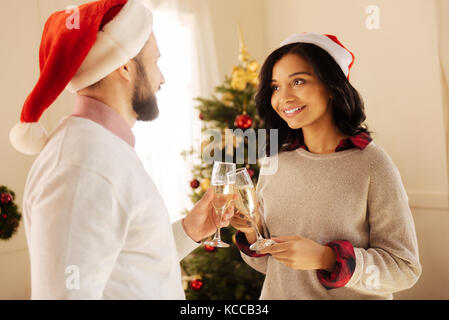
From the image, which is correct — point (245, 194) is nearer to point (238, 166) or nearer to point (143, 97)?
point (143, 97)

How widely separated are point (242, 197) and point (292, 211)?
0.32 m

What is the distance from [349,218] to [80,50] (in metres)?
0.95

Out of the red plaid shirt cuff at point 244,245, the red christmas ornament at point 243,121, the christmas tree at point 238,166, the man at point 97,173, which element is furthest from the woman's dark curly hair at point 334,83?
the christmas tree at point 238,166

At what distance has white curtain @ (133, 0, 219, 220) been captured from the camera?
353 centimetres

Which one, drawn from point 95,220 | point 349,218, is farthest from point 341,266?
point 95,220

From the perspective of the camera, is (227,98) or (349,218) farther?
(227,98)

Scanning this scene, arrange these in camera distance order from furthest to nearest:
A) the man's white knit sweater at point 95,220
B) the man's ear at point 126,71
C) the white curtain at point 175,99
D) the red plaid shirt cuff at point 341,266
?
the white curtain at point 175,99
the red plaid shirt cuff at point 341,266
the man's ear at point 126,71
the man's white knit sweater at point 95,220

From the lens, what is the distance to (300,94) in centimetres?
142

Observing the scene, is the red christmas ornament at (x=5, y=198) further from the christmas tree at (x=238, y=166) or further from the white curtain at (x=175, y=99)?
the christmas tree at (x=238, y=166)

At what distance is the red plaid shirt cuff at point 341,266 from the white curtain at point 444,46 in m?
1.55

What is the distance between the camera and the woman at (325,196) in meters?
1.21

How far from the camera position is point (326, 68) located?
1.41 metres
